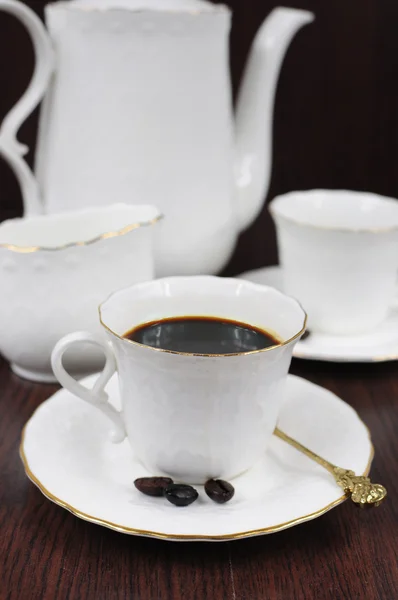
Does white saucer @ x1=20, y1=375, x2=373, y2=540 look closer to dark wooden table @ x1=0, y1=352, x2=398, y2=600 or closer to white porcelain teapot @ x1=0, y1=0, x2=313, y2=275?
dark wooden table @ x1=0, y1=352, x2=398, y2=600

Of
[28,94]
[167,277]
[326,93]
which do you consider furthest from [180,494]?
[326,93]

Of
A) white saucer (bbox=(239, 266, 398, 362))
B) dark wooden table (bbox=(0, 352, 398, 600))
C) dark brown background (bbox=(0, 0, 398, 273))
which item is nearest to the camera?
dark wooden table (bbox=(0, 352, 398, 600))

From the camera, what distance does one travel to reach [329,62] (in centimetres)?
107

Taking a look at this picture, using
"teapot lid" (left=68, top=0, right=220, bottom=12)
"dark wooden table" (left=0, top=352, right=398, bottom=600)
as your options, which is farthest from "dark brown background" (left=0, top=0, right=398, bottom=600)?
"teapot lid" (left=68, top=0, right=220, bottom=12)

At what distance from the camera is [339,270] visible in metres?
0.63

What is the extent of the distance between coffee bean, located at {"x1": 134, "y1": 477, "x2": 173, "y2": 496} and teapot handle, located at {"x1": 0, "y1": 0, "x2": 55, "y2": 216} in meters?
0.32

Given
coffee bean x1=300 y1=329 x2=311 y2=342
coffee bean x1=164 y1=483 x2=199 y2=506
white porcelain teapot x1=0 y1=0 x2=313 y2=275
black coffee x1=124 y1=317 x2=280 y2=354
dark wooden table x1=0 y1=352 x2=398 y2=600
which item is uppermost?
white porcelain teapot x1=0 y1=0 x2=313 y2=275

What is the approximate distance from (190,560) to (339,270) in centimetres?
30

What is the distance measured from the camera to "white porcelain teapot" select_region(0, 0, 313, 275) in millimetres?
623

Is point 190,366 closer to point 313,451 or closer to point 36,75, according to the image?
point 313,451

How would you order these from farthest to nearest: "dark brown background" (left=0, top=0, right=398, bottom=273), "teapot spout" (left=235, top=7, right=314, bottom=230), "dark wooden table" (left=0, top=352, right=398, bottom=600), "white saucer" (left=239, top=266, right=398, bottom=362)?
"dark brown background" (left=0, top=0, right=398, bottom=273) → "teapot spout" (left=235, top=7, right=314, bottom=230) → "white saucer" (left=239, top=266, right=398, bottom=362) → "dark wooden table" (left=0, top=352, right=398, bottom=600)

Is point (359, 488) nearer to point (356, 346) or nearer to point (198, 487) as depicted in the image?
point (198, 487)

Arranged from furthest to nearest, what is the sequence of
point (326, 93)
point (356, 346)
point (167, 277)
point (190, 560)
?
point (326, 93)
point (356, 346)
point (167, 277)
point (190, 560)

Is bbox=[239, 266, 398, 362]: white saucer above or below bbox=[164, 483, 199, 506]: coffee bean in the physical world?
below
